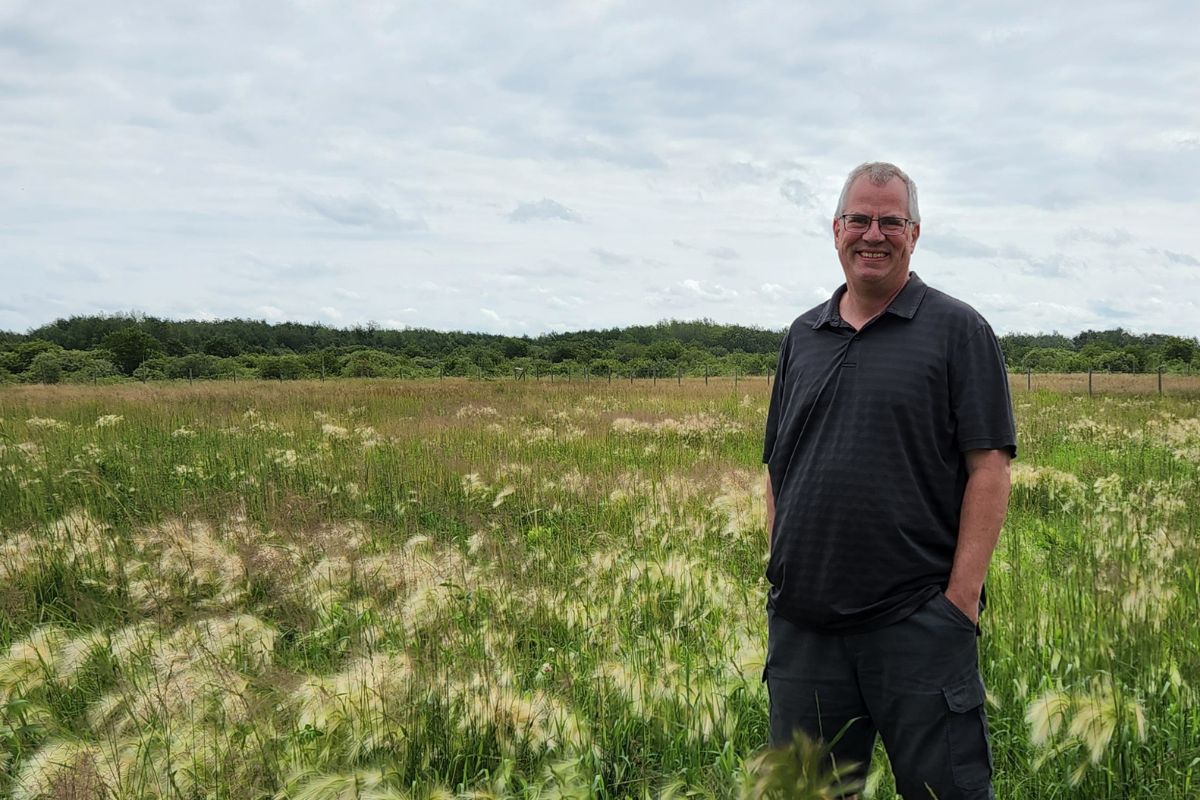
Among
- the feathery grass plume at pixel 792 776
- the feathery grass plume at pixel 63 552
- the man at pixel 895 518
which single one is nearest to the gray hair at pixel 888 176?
the man at pixel 895 518

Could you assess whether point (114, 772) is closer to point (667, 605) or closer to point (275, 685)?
point (275, 685)

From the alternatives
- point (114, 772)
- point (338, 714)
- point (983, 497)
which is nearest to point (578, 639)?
point (338, 714)

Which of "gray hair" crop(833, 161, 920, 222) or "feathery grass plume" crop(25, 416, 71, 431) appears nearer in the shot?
"gray hair" crop(833, 161, 920, 222)

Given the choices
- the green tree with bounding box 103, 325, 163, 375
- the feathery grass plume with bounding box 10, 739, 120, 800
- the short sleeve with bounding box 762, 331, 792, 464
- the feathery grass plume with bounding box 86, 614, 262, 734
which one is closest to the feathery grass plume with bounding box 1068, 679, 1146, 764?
the short sleeve with bounding box 762, 331, 792, 464

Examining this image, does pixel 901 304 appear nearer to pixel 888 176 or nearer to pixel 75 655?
pixel 888 176

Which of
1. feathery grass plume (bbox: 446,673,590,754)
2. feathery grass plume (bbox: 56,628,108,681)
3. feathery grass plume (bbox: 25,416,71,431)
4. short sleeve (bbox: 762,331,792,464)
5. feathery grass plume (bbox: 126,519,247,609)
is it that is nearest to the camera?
short sleeve (bbox: 762,331,792,464)

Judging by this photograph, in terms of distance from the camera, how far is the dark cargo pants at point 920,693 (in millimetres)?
2230

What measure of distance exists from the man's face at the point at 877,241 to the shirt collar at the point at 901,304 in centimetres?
5

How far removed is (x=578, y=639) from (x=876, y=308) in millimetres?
2566

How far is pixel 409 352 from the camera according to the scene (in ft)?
284

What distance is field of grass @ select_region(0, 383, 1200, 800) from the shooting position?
2916mm

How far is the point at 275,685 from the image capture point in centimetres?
320

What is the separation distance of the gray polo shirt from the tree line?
4189 cm

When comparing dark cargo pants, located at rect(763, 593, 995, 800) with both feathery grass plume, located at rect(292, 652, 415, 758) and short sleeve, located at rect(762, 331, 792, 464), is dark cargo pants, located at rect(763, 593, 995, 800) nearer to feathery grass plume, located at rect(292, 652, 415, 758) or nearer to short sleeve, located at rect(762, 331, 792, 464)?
short sleeve, located at rect(762, 331, 792, 464)
